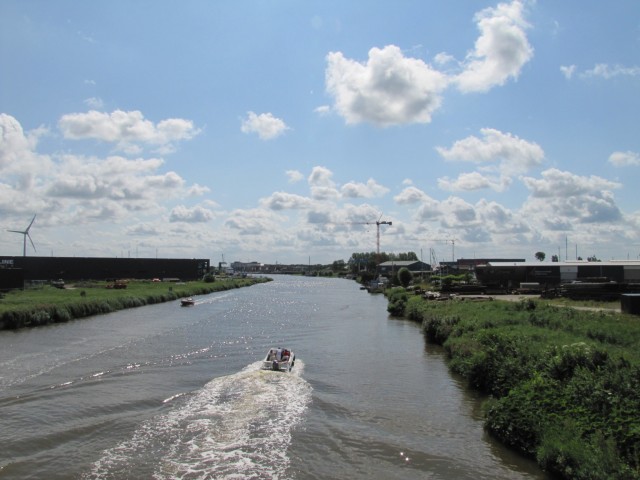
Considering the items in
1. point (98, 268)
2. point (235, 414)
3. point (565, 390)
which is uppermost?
point (98, 268)

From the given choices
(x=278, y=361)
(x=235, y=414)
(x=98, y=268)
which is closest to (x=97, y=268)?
(x=98, y=268)

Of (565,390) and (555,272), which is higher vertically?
(555,272)

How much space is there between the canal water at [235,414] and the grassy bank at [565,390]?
930 millimetres

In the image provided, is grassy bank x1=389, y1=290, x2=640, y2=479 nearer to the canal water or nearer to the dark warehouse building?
the canal water

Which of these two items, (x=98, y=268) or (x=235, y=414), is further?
(x=98, y=268)

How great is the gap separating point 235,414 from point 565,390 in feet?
35.8

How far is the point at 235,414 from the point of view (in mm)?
18797

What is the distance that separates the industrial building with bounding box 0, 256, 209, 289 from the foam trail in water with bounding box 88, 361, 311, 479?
123m

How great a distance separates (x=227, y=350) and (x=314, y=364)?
7572mm

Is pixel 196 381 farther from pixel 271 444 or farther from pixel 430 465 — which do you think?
pixel 430 465

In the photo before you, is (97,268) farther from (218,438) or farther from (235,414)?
(218,438)

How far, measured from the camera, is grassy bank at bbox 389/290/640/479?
1231cm

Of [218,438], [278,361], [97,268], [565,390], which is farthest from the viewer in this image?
[97,268]

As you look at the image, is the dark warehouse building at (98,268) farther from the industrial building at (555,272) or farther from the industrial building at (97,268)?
the industrial building at (555,272)
